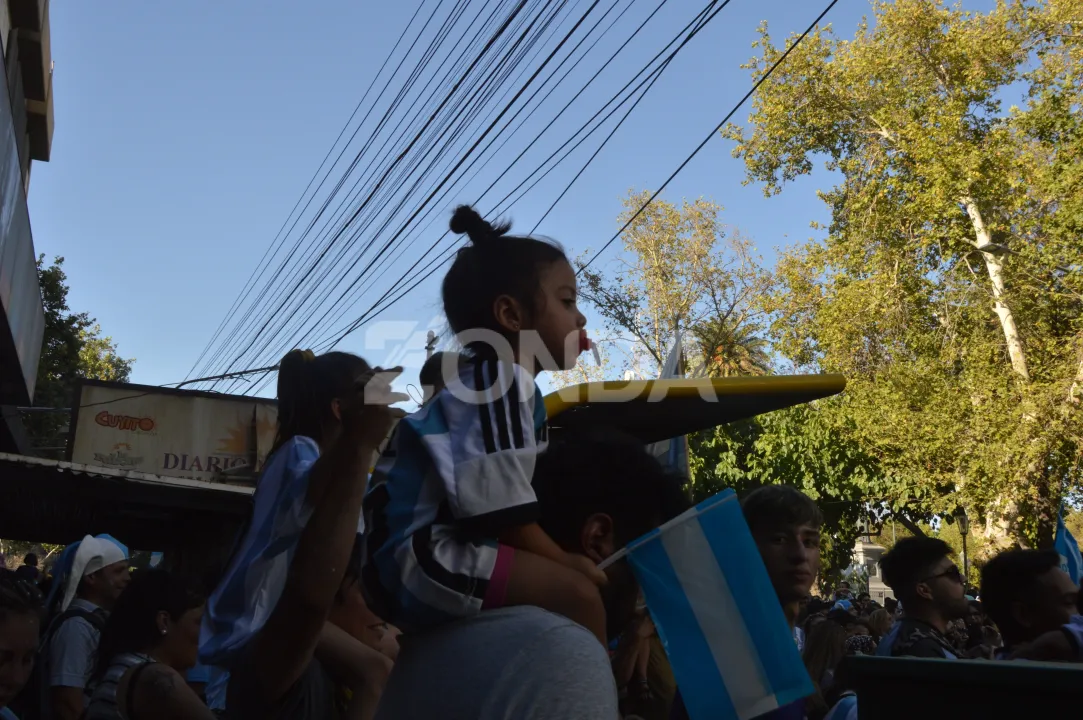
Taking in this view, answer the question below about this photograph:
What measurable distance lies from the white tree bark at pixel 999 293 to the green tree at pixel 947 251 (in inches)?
1.4

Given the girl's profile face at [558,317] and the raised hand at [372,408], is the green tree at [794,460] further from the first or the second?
the raised hand at [372,408]

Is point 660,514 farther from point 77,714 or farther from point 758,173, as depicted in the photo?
point 758,173

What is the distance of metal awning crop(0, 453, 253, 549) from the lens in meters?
13.0

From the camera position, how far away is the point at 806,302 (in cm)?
2147

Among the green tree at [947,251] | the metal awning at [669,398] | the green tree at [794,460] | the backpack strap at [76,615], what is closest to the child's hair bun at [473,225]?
the metal awning at [669,398]

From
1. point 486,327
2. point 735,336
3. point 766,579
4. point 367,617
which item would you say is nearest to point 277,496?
point 367,617

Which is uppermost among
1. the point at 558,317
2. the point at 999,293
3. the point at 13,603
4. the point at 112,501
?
the point at 999,293

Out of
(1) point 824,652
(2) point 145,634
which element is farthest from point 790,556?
(2) point 145,634

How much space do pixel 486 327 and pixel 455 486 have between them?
52 centimetres

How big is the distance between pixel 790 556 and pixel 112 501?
1440 centimetres

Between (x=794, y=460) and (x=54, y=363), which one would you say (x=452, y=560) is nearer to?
(x=794, y=460)

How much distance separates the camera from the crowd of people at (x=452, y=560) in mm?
1312

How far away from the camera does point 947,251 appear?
1883 cm

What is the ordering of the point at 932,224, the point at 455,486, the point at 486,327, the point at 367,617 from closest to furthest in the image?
the point at 455,486 → the point at 486,327 → the point at 367,617 → the point at 932,224
